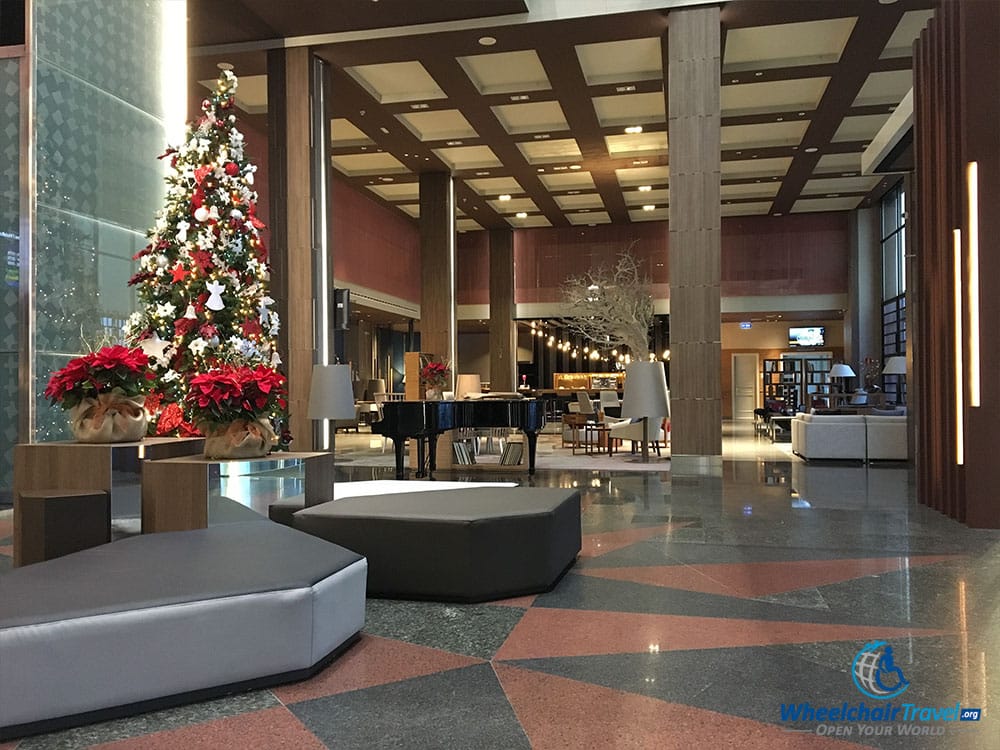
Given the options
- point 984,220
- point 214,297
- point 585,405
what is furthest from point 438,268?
point 984,220

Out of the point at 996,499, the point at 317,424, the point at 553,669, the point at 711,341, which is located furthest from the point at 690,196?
the point at 553,669

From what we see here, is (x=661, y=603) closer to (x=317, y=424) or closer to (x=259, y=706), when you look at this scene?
(x=259, y=706)

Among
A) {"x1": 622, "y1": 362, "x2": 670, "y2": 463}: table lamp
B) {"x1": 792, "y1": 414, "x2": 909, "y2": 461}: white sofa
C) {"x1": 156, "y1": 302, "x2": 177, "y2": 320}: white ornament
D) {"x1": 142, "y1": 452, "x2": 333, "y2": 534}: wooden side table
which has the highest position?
{"x1": 156, "y1": 302, "x2": 177, "y2": 320}: white ornament

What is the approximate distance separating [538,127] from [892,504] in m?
9.21

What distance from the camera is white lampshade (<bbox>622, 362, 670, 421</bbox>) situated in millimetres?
10258

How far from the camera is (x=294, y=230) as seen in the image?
10.5 metres

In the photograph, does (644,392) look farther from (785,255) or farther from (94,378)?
(785,255)

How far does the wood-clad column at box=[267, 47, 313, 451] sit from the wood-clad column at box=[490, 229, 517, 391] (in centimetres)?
1020

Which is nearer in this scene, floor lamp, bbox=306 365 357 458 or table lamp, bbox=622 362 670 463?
floor lamp, bbox=306 365 357 458

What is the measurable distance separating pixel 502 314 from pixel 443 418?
1173cm

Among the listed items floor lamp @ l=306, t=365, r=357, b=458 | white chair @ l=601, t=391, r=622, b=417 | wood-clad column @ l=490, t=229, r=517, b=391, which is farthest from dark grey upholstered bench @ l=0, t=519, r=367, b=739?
wood-clad column @ l=490, t=229, r=517, b=391

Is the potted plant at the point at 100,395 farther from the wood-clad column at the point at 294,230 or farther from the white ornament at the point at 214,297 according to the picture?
the wood-clad column at the point at 294,230

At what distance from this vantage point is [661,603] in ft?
12.2

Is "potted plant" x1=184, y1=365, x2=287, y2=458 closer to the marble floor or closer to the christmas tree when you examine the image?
the marble floor
